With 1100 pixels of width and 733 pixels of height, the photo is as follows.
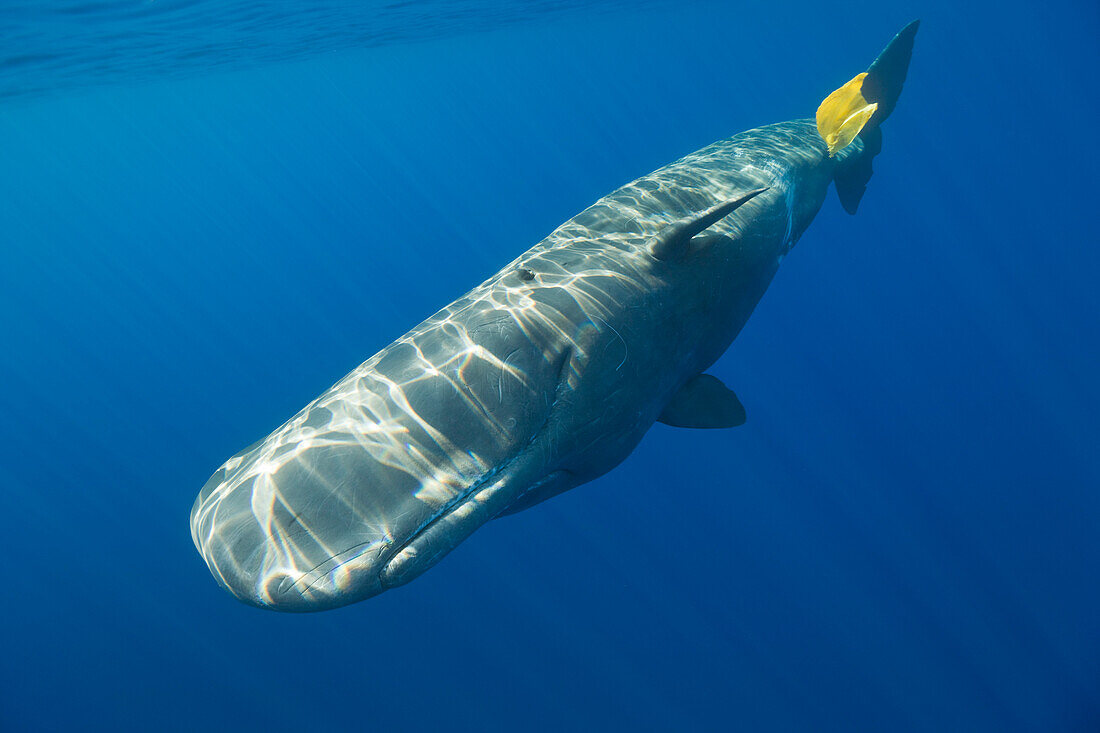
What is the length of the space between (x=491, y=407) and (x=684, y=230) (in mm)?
2014

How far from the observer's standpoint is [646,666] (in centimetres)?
1424

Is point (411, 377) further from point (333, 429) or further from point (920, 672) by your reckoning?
point (920, 672)

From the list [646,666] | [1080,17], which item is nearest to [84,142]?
[646,666]

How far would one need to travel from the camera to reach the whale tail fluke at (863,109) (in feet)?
22.9

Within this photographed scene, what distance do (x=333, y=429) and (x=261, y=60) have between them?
38.3 meters

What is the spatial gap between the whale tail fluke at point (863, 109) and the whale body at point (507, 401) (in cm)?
173

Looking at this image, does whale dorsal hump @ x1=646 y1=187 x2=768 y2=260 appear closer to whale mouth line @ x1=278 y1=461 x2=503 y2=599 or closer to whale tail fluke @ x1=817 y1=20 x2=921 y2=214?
whale mouth line @ x1=278 y1=461 x2=503 y2=599

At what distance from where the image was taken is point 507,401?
3.30 metres

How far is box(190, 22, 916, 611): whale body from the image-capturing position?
2602 mm

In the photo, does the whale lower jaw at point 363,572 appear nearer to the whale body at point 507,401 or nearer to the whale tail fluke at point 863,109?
the whale body at point 507,401

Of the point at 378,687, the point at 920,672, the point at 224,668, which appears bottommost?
the point at 920,672

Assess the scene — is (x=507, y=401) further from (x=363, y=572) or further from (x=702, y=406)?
(x=702, y=406)

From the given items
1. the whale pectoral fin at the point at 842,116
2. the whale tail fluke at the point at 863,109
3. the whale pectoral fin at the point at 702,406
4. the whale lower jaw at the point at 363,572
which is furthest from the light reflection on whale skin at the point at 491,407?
the whale tail fluke at the point at 863,109

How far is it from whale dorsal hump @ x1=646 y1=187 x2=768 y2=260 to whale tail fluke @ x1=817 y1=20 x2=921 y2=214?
3.72 meters
